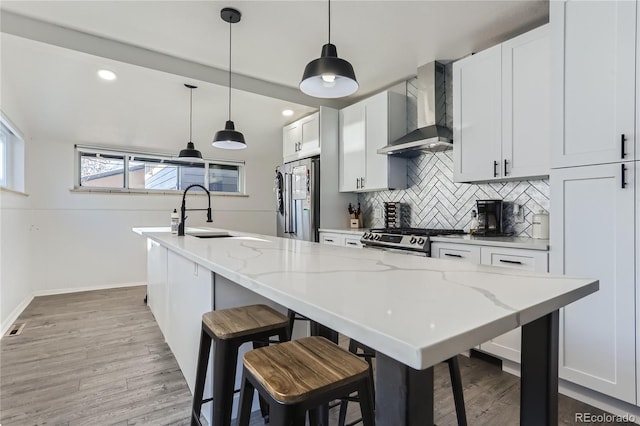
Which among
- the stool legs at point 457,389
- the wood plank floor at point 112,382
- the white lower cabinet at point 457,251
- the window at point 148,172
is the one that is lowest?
the wood plank floor at point 112,382

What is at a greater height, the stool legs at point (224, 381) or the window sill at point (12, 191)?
the window sill at point (12, 191)

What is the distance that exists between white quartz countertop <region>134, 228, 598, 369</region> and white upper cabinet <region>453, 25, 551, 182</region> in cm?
158

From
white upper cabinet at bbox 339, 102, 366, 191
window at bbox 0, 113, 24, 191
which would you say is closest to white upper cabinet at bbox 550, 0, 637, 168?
white upper cabinet at bbox 339, 102, 366, 191

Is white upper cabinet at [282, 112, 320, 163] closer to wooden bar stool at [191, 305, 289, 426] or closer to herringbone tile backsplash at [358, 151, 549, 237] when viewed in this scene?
herringbone tile backsplash at [358, 151, 549, 237]

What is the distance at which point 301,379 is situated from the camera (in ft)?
2.86

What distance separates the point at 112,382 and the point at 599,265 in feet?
9.93

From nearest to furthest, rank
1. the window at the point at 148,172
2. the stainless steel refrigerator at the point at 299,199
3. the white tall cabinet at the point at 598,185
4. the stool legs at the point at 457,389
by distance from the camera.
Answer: the stool legs at the point at 457,389
the white tall cabinet at the point at 598,185
the stainless steel refrigerator at the point at 299,199
the window at the point at 148,172

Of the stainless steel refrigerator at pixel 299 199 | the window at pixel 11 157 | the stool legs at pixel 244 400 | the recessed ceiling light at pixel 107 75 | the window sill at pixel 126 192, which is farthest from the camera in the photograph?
the window sill at pixel 126 192

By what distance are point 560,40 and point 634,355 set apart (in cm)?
182

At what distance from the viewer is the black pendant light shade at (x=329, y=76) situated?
1562 millimetres

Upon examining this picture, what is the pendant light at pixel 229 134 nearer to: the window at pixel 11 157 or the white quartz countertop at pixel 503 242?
the white quartz countertop at pixel 503 242

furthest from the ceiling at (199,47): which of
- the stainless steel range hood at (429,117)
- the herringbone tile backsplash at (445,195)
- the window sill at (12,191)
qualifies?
the herringbone tile backsplash at (445,195)

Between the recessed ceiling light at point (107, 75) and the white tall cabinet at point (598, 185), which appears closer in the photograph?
the white tall cabinet at point (598, 185)

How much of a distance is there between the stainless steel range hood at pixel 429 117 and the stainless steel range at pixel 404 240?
79 cm
